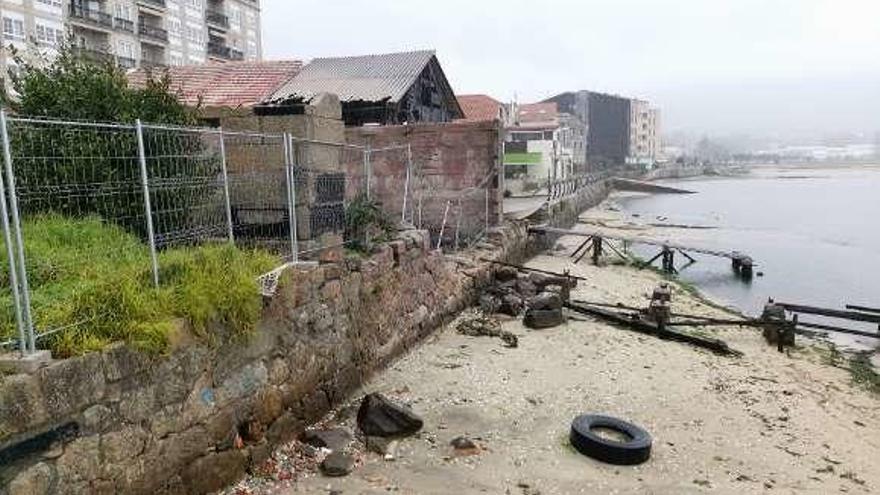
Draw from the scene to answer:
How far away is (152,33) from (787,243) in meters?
50.8

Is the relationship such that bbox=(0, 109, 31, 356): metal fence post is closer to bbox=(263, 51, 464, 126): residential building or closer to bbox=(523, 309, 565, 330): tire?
bbox=(523, 309, 565, 330): tire

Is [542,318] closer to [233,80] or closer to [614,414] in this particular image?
[614,414]

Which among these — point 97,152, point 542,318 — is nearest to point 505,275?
point 542,318

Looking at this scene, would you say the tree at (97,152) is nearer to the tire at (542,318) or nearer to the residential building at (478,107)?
the tire at (542,318)

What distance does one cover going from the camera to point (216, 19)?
61938 millimetres

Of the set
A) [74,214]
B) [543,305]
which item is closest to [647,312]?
[543,305]

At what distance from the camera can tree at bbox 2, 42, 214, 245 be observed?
258 inches

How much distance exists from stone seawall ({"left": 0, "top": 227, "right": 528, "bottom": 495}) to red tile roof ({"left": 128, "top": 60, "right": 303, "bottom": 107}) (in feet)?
40.0

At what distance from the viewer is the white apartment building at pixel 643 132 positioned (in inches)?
4808

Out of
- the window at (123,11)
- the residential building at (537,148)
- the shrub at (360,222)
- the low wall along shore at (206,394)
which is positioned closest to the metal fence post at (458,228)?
the shrub at (360,222)

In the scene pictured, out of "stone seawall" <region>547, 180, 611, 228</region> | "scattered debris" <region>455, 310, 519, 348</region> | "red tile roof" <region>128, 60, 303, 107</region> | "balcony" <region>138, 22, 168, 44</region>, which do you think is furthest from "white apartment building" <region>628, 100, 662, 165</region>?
"scattered debris" <region>455, 310, 519, 348</region>

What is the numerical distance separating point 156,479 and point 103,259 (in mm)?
2126

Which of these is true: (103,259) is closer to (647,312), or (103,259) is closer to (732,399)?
(732,399)

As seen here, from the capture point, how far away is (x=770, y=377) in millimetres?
11086
